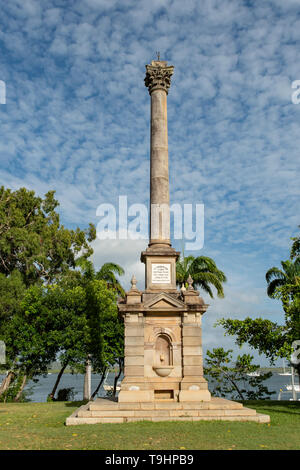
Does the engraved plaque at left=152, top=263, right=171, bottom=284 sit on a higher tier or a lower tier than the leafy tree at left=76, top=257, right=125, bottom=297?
lower

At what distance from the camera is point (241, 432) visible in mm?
10930

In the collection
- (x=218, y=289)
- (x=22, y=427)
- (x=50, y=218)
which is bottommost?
(x=22, y=427)

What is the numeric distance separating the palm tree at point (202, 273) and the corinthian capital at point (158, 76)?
15606mm

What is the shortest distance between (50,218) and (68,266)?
4.16 metres

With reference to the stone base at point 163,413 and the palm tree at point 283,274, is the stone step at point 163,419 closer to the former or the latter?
the stone base at point 163,413

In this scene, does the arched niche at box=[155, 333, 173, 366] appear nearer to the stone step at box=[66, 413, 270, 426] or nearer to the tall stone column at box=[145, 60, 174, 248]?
the stone step at box=[66, 413, 270, 426]

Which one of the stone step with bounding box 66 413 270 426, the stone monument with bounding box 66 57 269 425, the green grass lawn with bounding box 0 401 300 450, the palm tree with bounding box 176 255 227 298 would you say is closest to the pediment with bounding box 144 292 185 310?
the stone monument with bounding box 66 57 269 425

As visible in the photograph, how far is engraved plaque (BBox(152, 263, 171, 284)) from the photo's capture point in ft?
54.7

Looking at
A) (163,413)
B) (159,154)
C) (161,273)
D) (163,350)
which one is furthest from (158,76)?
(163,413)

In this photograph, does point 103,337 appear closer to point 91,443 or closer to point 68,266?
point 68,266

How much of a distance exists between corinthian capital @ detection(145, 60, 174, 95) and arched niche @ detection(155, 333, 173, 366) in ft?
38.3
